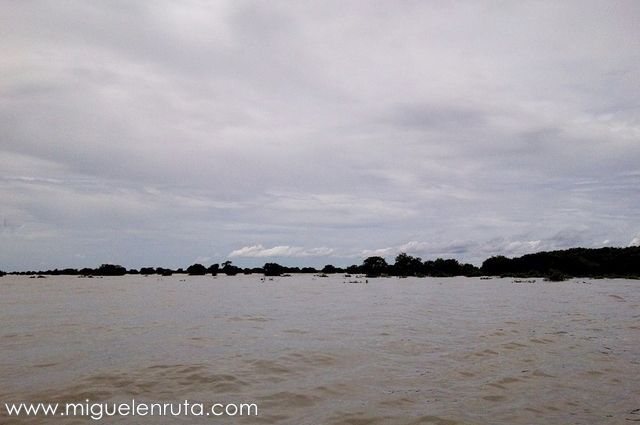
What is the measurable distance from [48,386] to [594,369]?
17297mm

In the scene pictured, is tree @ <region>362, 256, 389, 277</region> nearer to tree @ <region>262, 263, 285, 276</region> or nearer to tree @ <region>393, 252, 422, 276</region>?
tree @ <region>393, 252, 422, 276</region>

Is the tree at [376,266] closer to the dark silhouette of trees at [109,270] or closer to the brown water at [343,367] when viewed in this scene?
the dark silhouette of trees at [109,270]

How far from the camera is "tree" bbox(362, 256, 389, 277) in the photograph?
151200 millimetres

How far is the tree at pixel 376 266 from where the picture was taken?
5953 inches

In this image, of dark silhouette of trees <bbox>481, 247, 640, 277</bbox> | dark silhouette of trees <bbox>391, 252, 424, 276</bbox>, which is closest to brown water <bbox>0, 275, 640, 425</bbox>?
dark silhouette of trees <bbox>481, 247, 640, 277</bbox>

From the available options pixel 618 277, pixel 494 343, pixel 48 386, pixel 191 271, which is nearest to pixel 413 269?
pixel 618 277

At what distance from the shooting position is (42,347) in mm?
17906

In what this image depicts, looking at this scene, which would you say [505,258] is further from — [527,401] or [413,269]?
Answer: [527,401]

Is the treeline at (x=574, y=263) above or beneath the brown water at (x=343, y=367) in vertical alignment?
above

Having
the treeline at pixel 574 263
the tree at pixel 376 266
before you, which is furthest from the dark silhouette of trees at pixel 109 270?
the treeline at pixel 574 263

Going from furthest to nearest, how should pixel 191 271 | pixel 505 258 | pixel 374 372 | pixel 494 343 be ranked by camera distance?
pixel 191 271 → pixel 505 258 → pixel 494 343 → pixel 374 372

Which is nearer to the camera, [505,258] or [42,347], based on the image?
[42,347]

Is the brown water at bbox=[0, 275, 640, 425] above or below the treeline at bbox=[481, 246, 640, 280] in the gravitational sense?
below

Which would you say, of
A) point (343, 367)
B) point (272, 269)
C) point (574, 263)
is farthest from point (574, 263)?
point (343, 367)
